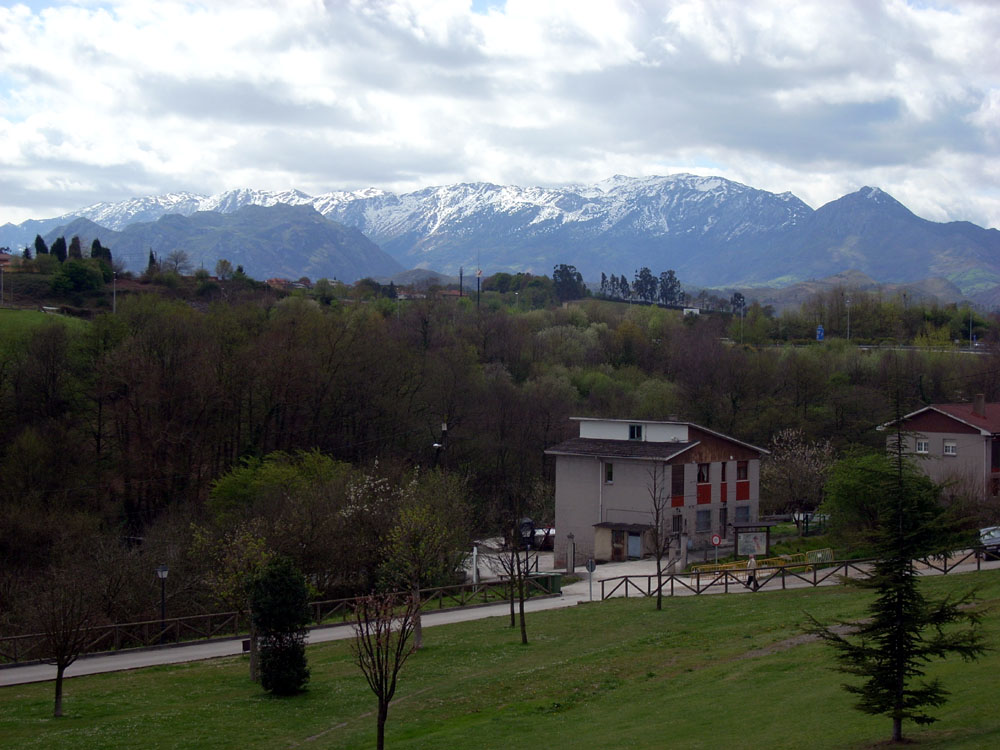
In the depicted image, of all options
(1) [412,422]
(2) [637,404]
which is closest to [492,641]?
(1) [412,422]

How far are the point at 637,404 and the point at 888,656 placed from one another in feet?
237

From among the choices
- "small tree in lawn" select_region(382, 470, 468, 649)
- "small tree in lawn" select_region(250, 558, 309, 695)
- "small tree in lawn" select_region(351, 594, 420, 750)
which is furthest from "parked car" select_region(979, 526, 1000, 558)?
"small tree in lawn" select_region(351, 594, 420, 750)

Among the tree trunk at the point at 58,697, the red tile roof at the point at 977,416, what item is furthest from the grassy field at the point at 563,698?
the red tile roof at the point at 977,416

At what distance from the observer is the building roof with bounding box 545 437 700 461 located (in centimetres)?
5112

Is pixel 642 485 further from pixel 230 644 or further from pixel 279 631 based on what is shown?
pixel 279 631

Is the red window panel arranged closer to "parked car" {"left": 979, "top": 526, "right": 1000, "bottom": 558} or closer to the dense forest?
the dense forest

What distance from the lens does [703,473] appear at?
53156 mm

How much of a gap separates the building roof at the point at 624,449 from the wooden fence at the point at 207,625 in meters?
13.7

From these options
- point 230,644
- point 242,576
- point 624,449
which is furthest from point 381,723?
point 624,449

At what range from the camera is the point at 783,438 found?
235 ft

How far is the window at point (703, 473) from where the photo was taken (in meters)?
53.0

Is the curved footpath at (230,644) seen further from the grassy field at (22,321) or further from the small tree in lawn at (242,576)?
the grassy field at (22,321)

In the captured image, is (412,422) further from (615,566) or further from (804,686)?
(804,686)

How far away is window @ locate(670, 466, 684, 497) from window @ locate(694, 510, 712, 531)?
2183 mm
